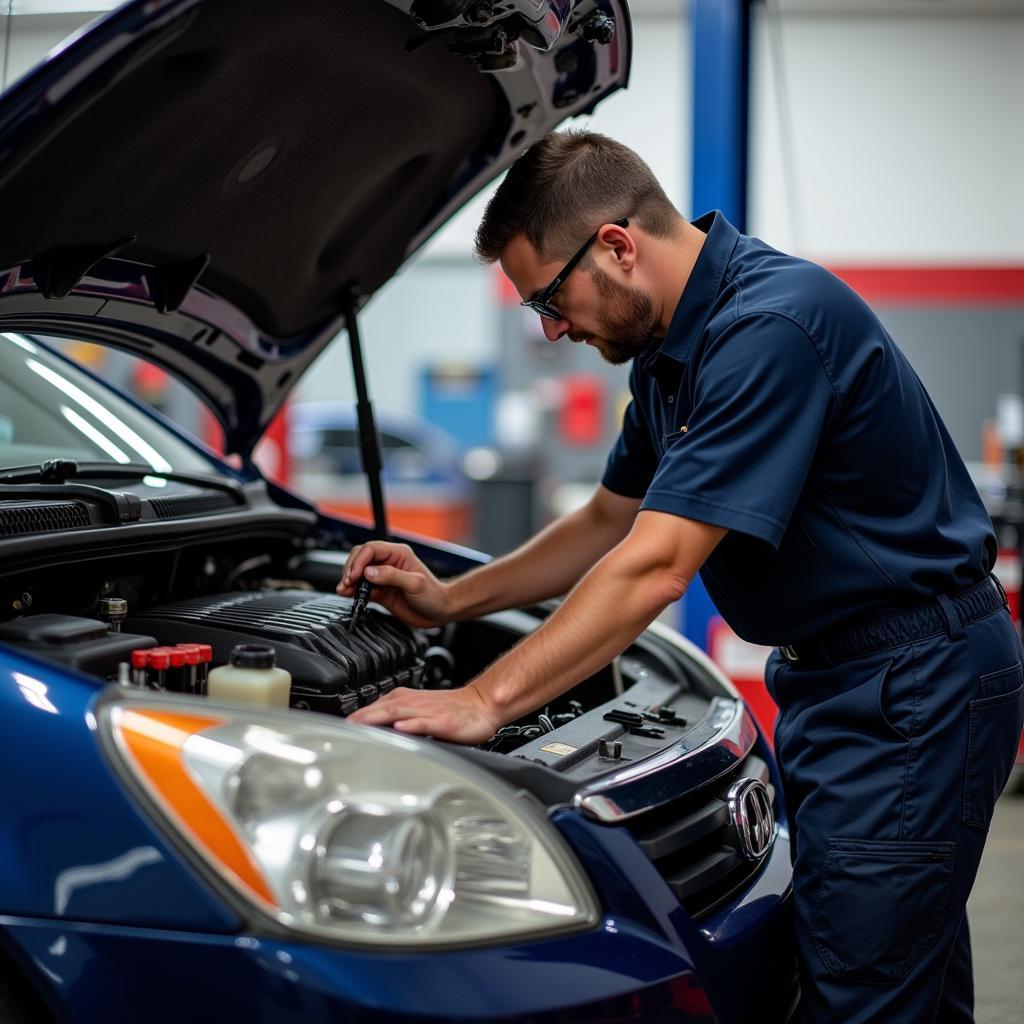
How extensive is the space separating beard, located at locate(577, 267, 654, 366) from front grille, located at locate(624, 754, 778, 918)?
63 centimetres

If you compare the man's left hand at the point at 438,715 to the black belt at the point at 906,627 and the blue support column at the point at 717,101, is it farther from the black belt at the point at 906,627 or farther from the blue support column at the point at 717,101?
the blue support column at the point at 717,101

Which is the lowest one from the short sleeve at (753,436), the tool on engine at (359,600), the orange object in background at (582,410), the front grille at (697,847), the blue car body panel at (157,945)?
the orange object in background at (582,410)

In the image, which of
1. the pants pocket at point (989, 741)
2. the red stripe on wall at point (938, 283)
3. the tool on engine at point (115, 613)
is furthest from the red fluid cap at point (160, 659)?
the red stripe on wall at point (938, 283)

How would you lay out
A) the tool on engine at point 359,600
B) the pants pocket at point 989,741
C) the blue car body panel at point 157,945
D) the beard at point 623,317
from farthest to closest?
the tool on engine at point 359,600
the beard at point 623,317
the pants pocket at point 989,741
the blue car body panel at point 157,945

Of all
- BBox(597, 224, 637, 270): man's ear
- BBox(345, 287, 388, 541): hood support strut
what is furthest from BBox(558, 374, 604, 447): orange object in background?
BBox(597, 224, 637, 270): man's ear

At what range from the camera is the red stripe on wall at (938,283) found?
876 cm

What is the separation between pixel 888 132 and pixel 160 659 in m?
7.79

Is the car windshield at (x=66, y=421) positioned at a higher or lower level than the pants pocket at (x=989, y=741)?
higher

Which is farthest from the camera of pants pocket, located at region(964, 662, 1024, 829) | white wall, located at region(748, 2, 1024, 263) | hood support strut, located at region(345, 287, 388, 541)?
white wall, located at region(748, 2, 1024, 263)

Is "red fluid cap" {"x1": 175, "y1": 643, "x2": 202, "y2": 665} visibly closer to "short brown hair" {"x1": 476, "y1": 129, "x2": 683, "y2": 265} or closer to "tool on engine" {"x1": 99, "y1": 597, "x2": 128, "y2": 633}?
"tool on engine" {"x1": 99, "y1": 597, "x2": 128, "y2": 633}

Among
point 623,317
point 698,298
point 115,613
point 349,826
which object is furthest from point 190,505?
point 349,826

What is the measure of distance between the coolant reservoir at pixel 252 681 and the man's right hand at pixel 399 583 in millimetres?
552

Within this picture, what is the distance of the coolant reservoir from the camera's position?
139cm

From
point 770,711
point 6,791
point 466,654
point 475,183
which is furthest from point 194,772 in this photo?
point 770,711
